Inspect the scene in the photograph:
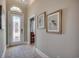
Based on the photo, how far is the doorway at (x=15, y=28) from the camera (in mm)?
7344

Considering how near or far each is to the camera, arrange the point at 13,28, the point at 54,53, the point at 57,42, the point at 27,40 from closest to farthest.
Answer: the point at 57,42
the point at 54,53
the point at 13,28
the point at 27,40

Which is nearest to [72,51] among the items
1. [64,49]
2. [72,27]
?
[64,49]

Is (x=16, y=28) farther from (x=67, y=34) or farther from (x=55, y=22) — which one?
(x=67, y=34)

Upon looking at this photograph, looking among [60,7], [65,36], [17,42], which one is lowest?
[17,42]

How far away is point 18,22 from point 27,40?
147cm

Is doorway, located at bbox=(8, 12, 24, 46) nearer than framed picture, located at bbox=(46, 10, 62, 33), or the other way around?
framed picture, located at bbox=(46, 10, 62, 33)

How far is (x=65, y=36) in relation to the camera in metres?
2.82

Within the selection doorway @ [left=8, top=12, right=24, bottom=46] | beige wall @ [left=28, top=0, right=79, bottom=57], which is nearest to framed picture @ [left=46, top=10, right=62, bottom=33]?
beige wall @ [left=28, top=0, right=79, bottom=57]

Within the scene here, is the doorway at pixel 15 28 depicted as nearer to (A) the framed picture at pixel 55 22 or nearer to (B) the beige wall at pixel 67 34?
(A) the framed picture at pixel 55 22

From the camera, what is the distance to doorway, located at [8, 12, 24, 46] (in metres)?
7.34

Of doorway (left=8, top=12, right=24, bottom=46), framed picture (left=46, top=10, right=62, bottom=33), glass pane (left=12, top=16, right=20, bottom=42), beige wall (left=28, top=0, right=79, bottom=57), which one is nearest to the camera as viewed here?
beige wall (left=28, top=0, right=79, bottom=57)

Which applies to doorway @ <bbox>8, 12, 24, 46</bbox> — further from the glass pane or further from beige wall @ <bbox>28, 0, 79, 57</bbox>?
beige wall @ <bbox>28, 0, 79, 57</bbox>

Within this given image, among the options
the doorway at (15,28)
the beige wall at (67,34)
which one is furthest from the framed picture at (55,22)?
the doorway at (15,28)

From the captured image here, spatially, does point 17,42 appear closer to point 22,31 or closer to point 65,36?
point 22,31
